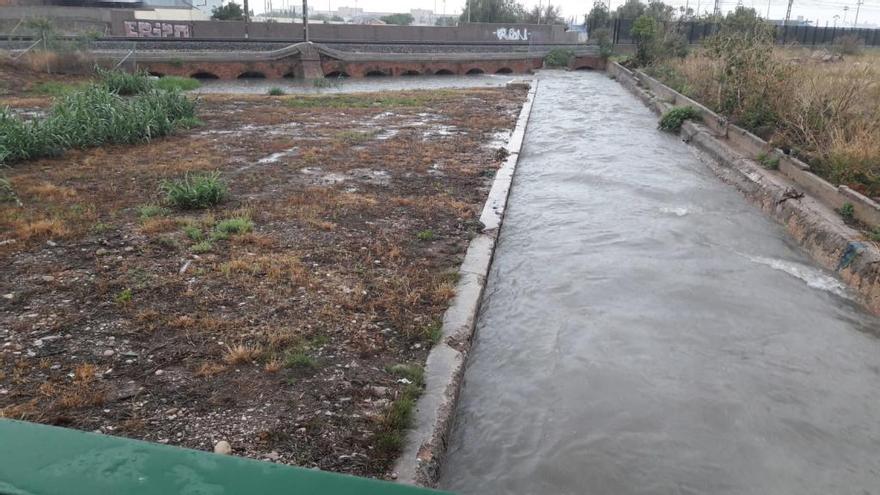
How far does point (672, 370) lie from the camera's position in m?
4.88

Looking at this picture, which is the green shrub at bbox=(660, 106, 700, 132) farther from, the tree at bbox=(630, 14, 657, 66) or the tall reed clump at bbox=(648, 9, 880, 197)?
the tree at bbox=(630, 14, 657, 66)

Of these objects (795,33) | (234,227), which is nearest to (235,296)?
(234,227)

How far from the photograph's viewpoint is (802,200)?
8359mm

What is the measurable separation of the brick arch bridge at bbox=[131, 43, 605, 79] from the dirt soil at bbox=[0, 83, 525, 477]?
805 inches

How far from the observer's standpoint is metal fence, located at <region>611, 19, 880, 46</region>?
42.7 metres

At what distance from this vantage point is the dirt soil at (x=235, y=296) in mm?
3721

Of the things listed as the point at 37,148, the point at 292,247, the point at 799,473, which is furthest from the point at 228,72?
the point at 799,473

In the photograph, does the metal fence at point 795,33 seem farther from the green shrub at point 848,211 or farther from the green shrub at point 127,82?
the green shrub at point 848,211

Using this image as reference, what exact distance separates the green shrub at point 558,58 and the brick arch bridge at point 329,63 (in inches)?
14.3

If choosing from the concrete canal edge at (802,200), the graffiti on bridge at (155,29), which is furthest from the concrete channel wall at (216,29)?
the concrete canal edge at (802,200)

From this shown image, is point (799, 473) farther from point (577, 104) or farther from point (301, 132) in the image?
point (577, 104)

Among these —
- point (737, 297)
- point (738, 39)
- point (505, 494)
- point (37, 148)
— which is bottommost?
point (505, 494)

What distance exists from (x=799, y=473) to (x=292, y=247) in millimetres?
4745

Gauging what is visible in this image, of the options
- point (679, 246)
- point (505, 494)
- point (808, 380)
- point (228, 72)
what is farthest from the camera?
point (228, 72)
